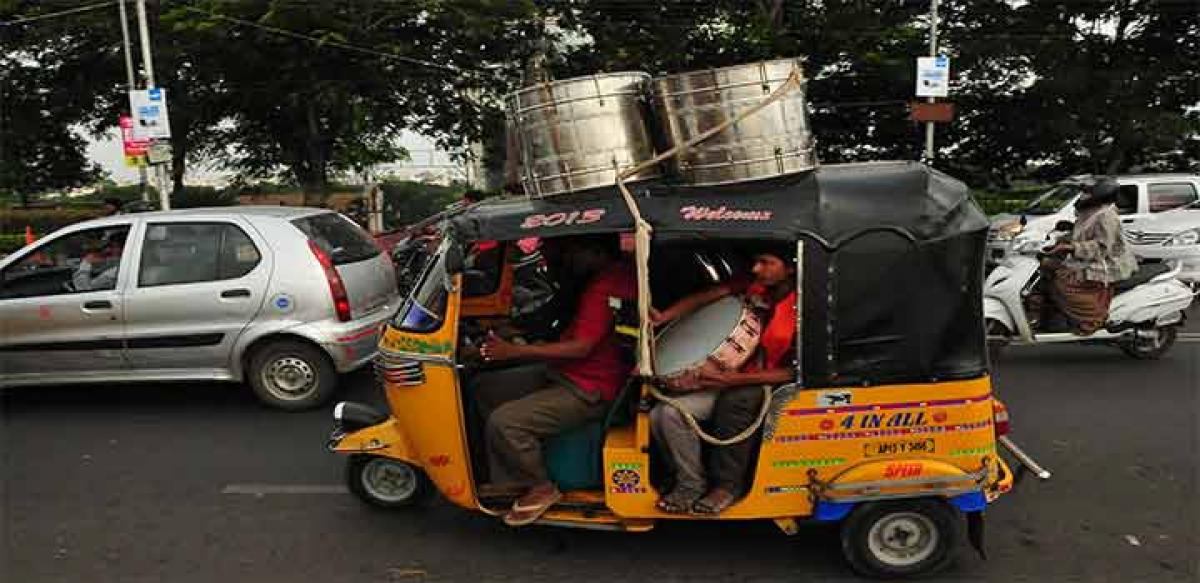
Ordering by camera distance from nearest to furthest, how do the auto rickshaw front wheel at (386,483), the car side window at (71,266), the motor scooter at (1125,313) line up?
the auto rickshaw front wheel at (386,483) → the car side window at (71,266) → the motor scooter at (1125,313)

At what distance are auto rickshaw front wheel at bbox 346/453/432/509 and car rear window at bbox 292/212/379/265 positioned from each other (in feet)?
7.43

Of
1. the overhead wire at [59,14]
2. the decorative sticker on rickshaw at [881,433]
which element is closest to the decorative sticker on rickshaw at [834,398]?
the decorative sticker on rickshaw at [881,433]

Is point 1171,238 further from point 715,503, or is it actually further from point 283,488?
point 283,488

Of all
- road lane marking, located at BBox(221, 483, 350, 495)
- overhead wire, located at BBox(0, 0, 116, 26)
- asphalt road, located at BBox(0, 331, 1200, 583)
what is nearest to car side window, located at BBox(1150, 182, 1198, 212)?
asphalt road, located at BBox(0, 331, 1200, 583)

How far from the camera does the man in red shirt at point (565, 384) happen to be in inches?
145

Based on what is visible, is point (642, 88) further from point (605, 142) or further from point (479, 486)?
point (479, 486)

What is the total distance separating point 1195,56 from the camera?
67.6ft

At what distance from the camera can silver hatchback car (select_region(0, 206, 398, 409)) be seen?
5.98 meters

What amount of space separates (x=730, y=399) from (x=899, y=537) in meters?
0.96

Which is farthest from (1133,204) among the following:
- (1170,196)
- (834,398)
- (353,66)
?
(353,66)

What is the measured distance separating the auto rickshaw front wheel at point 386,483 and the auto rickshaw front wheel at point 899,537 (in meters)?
2.12

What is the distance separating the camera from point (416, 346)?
379cm

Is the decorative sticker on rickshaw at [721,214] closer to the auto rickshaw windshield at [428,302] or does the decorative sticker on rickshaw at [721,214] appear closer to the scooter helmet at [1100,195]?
the auto rickshaw windshield at [428,302]

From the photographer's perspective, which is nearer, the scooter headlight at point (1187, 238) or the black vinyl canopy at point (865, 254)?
the black vinyl canopy at point (865, 254)
